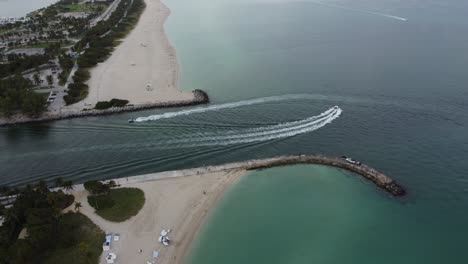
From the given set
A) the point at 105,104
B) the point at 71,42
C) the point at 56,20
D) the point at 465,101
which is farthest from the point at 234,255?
the point at 56,20

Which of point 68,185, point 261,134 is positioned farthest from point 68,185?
point 261,134

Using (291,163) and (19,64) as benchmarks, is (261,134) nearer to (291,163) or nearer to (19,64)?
(291,163)

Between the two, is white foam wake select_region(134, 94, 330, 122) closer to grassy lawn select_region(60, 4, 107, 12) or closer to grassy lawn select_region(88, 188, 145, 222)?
grassy lawn select_region(88, 188, 145, 222)

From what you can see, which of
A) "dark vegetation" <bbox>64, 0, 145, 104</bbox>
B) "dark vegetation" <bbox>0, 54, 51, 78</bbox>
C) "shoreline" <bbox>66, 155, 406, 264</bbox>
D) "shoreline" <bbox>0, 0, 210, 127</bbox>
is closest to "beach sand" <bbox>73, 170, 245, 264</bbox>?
"shoreline" <bbox>66, 155, 406, 264</bbox>

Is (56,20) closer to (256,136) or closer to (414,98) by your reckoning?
(256,136)

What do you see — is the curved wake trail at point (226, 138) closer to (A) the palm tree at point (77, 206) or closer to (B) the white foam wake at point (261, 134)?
(B) the white foam wake at point (261, 134)

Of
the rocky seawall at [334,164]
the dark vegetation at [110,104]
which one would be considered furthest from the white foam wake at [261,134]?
the dark vegetation at [110,104]
